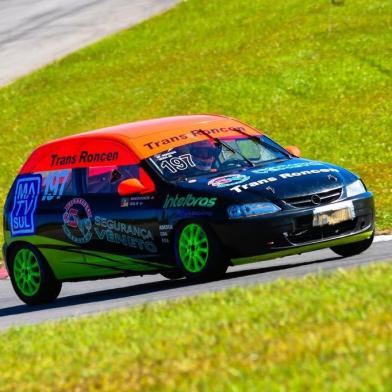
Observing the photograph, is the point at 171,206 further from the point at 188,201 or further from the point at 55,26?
the point at 55,26

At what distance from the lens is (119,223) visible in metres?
12.8

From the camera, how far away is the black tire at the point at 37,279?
13.7 meters

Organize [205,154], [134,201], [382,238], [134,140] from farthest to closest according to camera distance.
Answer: [382,238] → [134,140] → [205,154] → [134,201]

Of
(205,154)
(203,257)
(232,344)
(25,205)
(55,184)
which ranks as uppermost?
(232,344)

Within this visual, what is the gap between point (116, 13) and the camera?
1533 inches

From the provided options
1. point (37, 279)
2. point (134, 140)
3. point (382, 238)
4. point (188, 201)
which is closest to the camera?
point (188, 201)

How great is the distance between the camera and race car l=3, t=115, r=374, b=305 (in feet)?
38.8

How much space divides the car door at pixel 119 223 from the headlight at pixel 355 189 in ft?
5.92

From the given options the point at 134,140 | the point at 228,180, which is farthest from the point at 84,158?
the point at 228,180

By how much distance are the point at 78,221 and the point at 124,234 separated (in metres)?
0.67

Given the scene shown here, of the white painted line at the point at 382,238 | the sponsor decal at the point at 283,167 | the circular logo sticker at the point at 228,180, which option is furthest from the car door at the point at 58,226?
the white painted line at the point at 382,238

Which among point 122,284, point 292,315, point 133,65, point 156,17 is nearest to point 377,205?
point 122,284

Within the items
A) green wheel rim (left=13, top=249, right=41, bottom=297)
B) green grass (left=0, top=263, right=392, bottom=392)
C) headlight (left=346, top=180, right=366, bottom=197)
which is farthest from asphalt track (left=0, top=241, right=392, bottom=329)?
green grass (left=0, top=263, right=392, bottom=392)

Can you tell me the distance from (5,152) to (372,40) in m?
8.96
